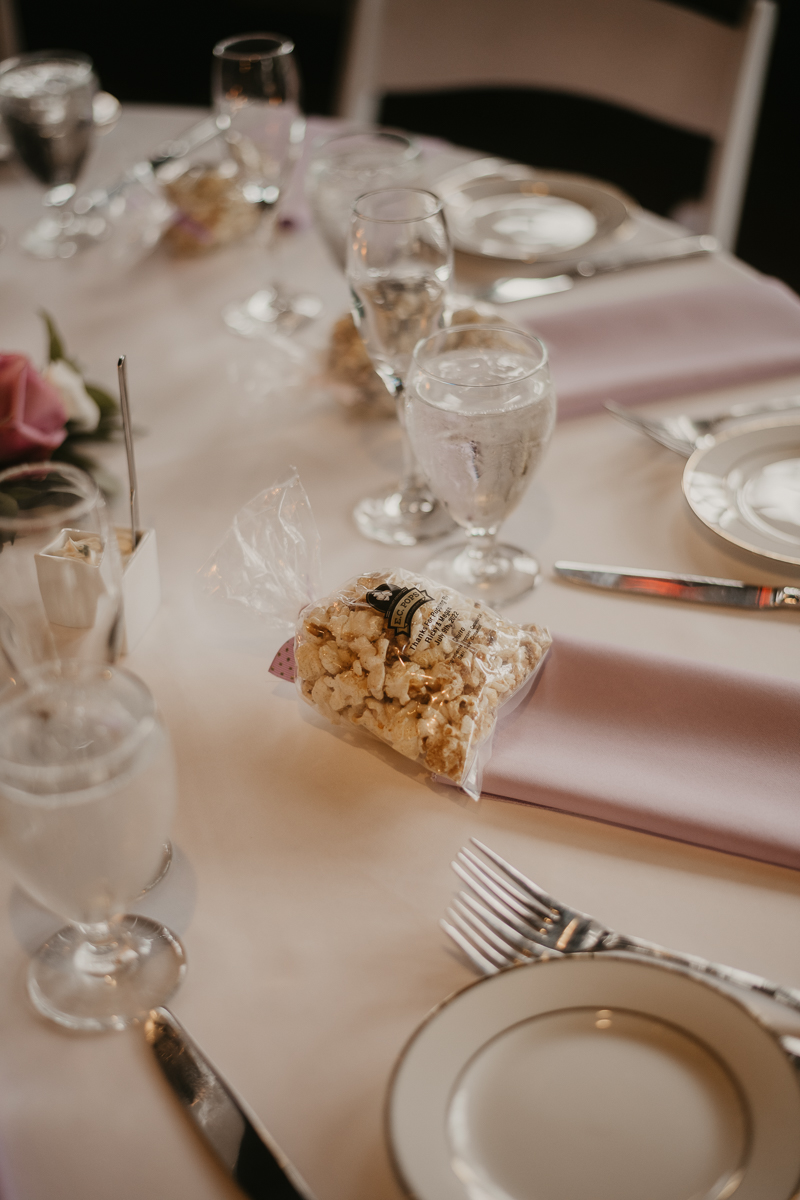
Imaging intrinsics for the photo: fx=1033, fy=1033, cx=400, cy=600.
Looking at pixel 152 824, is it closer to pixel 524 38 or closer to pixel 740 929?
pixel 740 929

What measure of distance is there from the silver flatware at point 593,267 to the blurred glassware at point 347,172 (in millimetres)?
163

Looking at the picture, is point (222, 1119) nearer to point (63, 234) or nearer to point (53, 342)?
point (53, 342)

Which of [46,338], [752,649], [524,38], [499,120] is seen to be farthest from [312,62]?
[752,649]

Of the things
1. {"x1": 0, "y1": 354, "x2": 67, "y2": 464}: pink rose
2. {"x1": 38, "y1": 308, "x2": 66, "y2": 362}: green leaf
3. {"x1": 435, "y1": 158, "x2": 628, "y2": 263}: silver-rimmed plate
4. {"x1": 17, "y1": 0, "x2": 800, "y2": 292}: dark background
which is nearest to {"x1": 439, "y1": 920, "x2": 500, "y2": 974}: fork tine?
{"x1": 0, "y1": 354, "x2": 67, "y2": 464}: pink rose

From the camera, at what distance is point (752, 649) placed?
74 cm

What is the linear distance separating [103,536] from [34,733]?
0.14 meters

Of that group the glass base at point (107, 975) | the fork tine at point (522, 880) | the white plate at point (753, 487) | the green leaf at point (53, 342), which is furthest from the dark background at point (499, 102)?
the glass base at point (107, 975)

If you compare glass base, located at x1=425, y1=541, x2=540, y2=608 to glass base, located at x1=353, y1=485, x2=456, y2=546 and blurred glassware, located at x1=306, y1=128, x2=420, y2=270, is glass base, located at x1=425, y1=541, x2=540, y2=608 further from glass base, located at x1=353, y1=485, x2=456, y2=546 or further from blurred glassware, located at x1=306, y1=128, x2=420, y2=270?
blurred glassware, located at x1=306, y1=128, x2=420, y2=270

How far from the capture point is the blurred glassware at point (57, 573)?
0.59 m

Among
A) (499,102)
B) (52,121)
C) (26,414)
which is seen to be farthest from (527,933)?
(499,102)

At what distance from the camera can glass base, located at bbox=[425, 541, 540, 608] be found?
79 centimetres

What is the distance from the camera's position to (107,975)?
540 mm

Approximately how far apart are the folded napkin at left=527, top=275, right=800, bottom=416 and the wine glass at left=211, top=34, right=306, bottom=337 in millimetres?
337

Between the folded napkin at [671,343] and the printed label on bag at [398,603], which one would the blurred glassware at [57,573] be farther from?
the folded napkin at [671,343]
